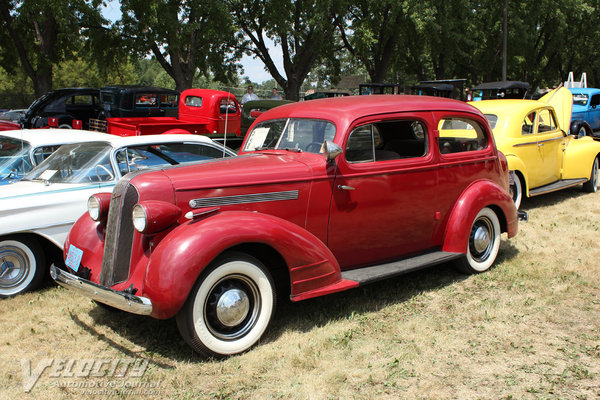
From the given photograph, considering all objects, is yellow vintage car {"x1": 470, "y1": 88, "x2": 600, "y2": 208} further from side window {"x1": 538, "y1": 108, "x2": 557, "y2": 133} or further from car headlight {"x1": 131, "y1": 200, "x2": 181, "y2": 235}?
car headlight {"x1": 131, "y1": 200, "x2": 181, "y2": 235}

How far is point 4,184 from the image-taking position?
600 centimetres

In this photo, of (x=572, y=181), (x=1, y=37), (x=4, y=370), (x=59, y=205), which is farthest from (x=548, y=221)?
(x=1, y=37)

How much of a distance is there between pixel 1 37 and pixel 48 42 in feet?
12.4

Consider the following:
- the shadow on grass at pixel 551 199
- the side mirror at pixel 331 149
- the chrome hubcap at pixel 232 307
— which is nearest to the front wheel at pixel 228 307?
the chrome hubcap at pixel 232 307

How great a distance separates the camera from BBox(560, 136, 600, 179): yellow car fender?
9359mm

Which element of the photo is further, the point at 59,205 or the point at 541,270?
the point at 541,270

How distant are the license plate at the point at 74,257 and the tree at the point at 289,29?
19767 millimetres

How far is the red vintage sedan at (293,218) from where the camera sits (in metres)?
3.76

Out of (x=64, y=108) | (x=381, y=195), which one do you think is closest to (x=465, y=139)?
(x=381, y=195)

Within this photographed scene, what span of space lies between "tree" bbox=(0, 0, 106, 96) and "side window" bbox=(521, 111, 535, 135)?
15245 millimetres

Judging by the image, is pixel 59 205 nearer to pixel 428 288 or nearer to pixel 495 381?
pixel 428 288

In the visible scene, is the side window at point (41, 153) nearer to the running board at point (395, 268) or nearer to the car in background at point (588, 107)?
the running board at point (395, 268)

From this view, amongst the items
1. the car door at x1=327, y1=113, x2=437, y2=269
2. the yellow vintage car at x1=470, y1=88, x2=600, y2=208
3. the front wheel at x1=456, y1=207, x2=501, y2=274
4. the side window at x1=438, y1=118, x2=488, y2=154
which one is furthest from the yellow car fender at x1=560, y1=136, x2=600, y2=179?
the car door at x1=327, y1=113, x2=437, y2=269

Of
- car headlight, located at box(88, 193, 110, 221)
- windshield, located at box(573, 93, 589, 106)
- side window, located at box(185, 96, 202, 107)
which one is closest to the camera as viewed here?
car headlight, located at box(88, 193, 110, 221)
